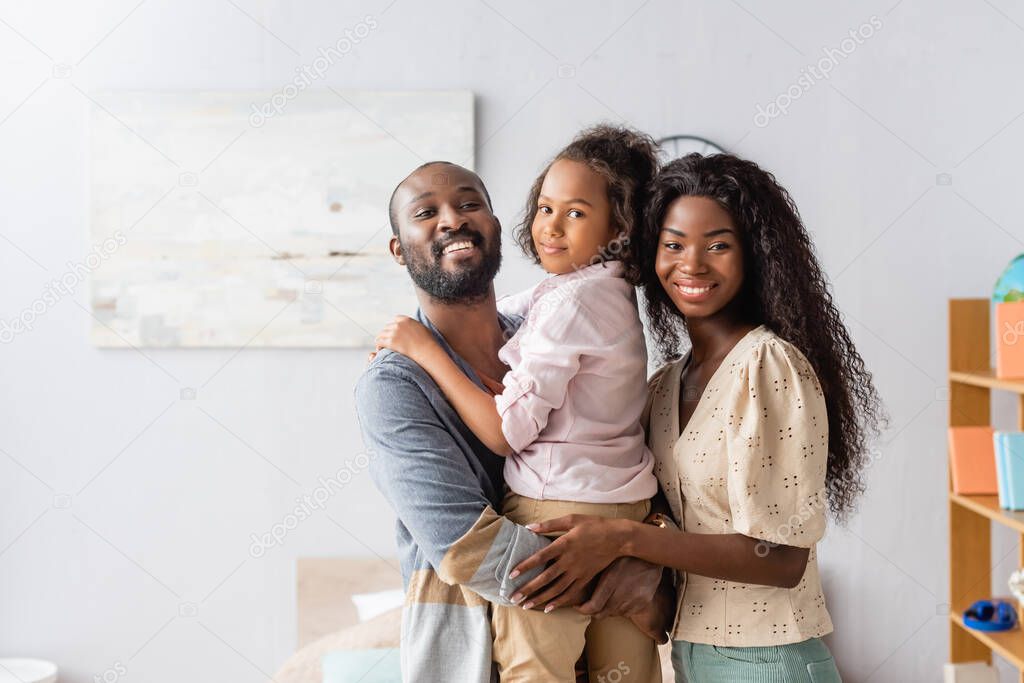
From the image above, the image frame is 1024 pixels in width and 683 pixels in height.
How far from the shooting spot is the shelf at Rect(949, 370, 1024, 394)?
Answer: 8.28 feet

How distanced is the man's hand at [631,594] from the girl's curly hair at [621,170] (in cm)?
45

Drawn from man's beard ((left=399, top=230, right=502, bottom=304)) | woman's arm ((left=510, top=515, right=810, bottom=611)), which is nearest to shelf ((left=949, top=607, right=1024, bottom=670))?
woman's arm ((left=510, top=515, right=810, bottom=611))

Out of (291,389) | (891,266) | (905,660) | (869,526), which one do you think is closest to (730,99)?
(891,266)

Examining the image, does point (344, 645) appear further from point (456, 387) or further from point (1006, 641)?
point (1006, 641)

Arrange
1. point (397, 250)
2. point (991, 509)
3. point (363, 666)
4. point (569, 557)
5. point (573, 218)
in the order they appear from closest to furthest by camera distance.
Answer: point (569, 557) < point (573, 218) < point (397, 250) < point (363, 666) < point (991, 509)

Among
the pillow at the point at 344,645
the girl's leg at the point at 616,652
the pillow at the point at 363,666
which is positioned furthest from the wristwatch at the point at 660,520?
the pillow at the point at 344,645

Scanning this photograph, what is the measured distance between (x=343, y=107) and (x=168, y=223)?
660 mm

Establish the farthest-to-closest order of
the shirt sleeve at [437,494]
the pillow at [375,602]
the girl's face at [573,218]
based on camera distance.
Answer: the pillow at [375,602] < the girl's face at [573,218] < the shirt sleeve at [437,494]

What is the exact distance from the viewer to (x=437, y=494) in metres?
1.34

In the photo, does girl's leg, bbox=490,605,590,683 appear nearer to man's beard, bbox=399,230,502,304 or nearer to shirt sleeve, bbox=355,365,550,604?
shirt sleeve, bbox=355,365,550,604

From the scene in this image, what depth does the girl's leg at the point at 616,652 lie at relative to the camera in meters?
1.41

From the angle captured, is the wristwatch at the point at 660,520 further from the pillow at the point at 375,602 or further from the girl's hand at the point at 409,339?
the pillow at the point at 375,602

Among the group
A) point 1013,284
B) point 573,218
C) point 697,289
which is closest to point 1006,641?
point 1013,284

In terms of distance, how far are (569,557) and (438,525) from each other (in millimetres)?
184
